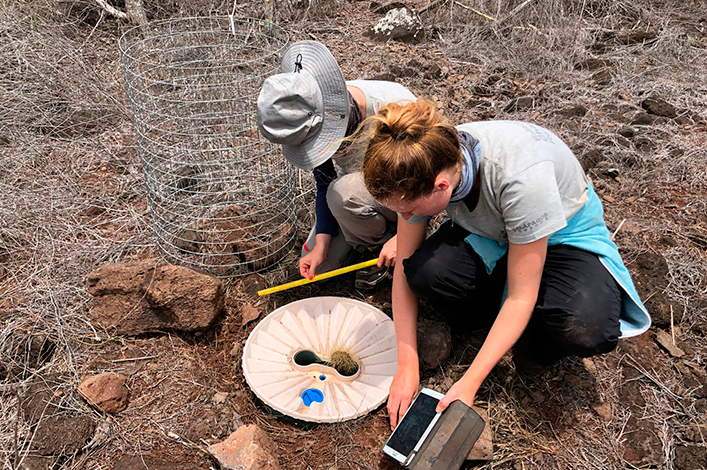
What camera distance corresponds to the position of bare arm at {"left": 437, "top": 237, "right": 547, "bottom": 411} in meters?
1.52

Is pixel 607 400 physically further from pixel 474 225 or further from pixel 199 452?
pixel 199 452

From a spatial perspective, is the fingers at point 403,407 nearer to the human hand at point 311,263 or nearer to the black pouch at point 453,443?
the black pouch at point 453,443

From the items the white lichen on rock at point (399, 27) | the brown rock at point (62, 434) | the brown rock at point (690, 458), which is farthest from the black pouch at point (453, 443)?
the white lichen on rock at point (399, 27)

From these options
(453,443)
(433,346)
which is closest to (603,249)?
(433,346)

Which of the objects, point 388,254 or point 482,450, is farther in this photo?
point 388,254

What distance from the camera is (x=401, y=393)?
1658mm

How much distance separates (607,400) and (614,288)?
17.7 inches

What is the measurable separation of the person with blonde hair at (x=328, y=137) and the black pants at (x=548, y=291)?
1.15 ft

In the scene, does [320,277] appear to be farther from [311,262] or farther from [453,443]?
[453,443]

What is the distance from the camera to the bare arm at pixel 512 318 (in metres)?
1.52

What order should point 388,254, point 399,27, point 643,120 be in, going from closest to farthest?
1. point 388,254
2. point 643,120
3. point 399,27

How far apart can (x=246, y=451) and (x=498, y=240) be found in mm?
1050

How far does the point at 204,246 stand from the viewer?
245cm

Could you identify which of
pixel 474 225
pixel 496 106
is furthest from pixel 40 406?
pixel 496 106
